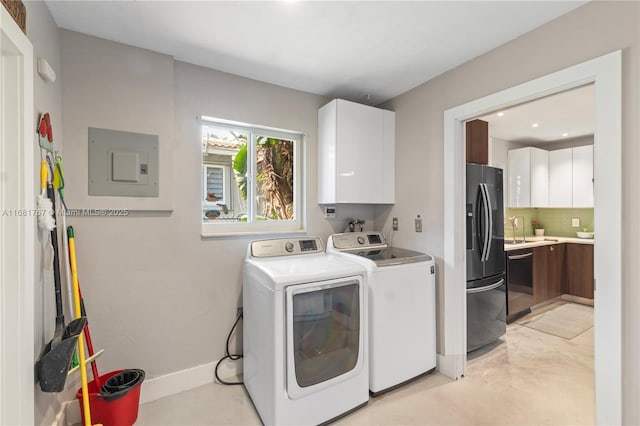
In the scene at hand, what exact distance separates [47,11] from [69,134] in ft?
2.15

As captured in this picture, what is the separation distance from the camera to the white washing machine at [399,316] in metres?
2.04

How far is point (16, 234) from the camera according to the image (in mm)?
1237

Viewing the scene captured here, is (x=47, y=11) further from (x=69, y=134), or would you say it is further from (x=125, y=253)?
(x=125, y=253)

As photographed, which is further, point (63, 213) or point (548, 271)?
point (548, 271)

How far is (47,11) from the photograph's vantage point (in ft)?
5.21

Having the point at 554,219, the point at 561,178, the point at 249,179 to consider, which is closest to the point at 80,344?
the point at 249,179

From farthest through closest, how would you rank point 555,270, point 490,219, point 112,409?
point 555,270, point 490,219, point 112,409

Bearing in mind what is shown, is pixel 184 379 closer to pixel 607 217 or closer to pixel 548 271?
pixel 607 217

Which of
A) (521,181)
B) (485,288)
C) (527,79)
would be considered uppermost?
(527,79)

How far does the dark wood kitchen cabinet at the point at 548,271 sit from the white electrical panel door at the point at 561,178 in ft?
2.19

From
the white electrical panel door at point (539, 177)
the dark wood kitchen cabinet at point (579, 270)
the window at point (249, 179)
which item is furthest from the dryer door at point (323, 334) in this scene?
the dark wood kitchen cabinet at point (579, 270)

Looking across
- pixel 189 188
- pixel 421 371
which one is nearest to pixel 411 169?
pixel 421 371

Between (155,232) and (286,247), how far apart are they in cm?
96

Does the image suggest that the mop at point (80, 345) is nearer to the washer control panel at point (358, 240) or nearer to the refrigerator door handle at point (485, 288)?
the washer control panel at point (358, 240)
